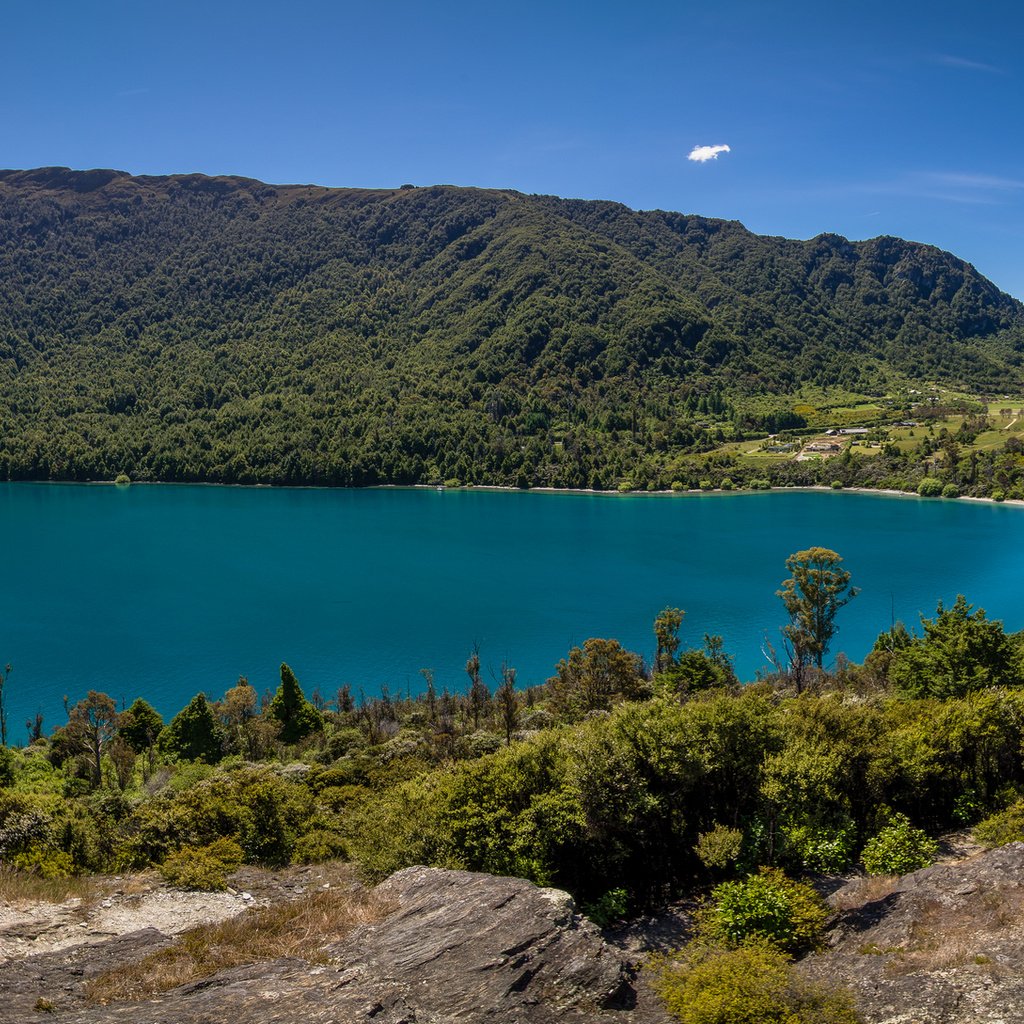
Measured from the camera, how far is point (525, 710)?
5212cm

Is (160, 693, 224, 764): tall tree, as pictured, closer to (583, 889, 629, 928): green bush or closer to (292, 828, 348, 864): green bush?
(292, 828, 348, 864): green bush

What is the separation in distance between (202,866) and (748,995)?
14632 millimetres

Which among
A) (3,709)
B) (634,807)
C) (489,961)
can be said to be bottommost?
(3,709)

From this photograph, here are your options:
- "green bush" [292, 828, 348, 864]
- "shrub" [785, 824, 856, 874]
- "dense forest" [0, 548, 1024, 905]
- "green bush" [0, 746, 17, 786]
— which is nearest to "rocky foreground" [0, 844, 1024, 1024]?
"shrub" [785, 824, 856, 874]

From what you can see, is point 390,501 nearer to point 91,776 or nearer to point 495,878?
point 91,776

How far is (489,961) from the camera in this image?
509 inches

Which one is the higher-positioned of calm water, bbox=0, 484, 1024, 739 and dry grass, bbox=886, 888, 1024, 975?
dry grass, bbox=886, 888, 1024, 975

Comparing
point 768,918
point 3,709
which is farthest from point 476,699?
point 768,918

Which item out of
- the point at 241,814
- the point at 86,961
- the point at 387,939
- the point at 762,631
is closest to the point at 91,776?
the point at 241,814

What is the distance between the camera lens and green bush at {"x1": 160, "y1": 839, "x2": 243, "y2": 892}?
64.1 ft

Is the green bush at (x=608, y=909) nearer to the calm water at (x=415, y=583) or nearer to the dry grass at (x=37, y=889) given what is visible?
the dry grass at (x=37, y=889)

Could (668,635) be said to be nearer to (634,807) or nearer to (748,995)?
(634,807)

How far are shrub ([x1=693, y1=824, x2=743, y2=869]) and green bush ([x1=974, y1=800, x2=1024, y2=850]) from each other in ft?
23.2

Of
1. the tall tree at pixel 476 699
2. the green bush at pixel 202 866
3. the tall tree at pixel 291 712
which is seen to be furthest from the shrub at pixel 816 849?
the tall tree at pixel 291 712
